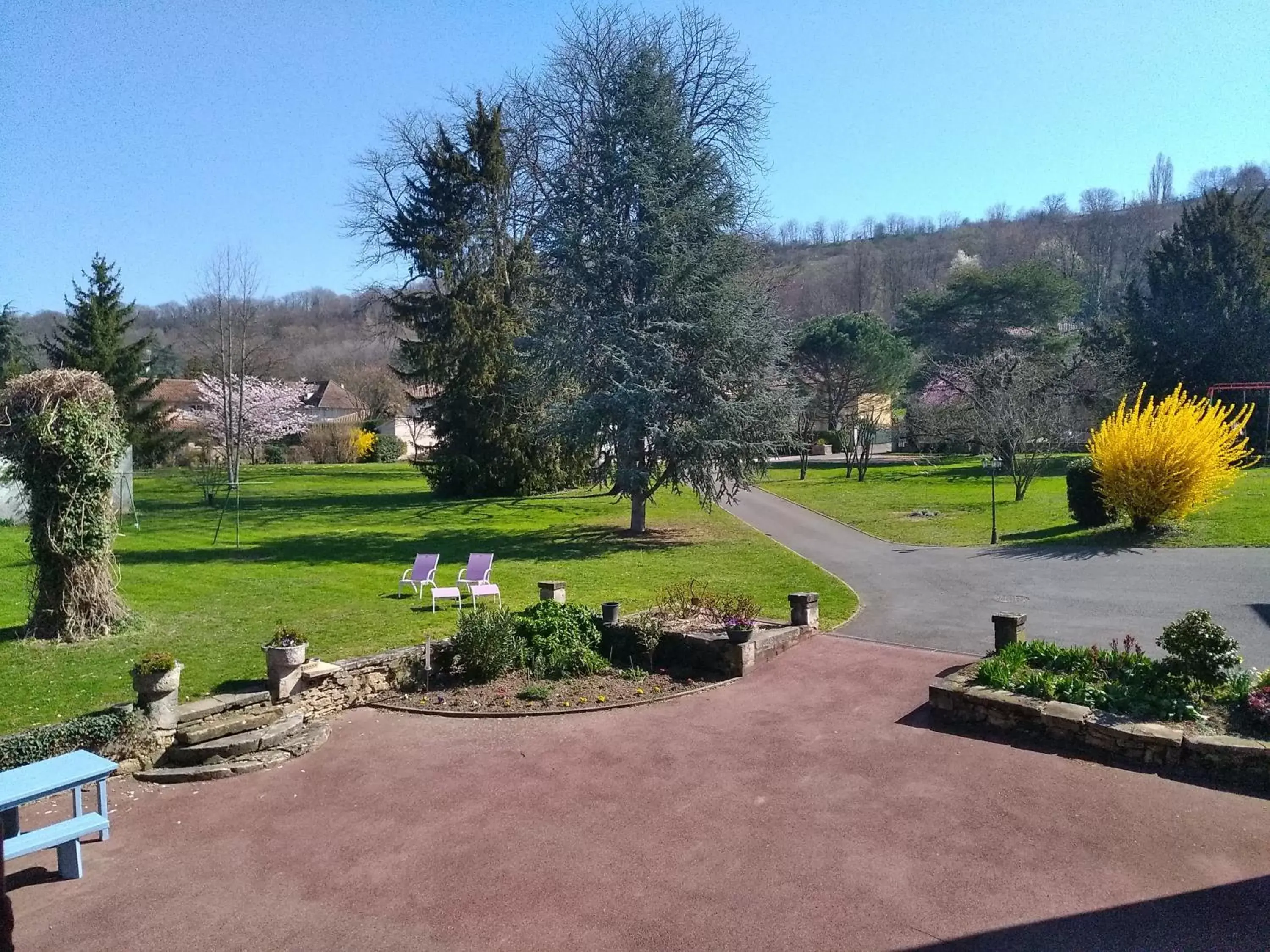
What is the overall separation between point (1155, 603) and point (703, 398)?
10.5m

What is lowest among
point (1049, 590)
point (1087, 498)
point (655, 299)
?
point (1049, 590)

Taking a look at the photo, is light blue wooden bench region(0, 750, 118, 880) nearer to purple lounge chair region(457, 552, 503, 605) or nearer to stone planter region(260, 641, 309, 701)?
stone planter region(260, 641, 309, 701)

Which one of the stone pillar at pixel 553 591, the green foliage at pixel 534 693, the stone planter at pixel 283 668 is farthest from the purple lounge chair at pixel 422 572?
the stone planter at pixel 283 668

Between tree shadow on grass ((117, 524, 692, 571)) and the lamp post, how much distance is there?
23.4 feet

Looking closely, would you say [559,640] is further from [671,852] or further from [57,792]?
[57,792]

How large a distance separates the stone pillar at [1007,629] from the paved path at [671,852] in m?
2.04

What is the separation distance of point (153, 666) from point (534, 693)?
3.84m

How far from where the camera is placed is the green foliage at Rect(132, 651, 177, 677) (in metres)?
8.05

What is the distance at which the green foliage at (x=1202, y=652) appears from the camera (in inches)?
309

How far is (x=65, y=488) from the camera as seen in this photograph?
10562 mm

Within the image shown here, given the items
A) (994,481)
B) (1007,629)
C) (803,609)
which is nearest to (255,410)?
(994,481)

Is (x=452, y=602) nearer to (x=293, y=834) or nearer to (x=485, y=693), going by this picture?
(x=485, y=693)

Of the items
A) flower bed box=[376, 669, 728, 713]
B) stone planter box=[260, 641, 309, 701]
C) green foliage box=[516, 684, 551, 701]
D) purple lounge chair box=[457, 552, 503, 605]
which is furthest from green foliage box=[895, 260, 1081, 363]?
stone planter box=[260, 641, 309, 701]

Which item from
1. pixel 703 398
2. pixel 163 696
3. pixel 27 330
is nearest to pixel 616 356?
pixel 703 398
